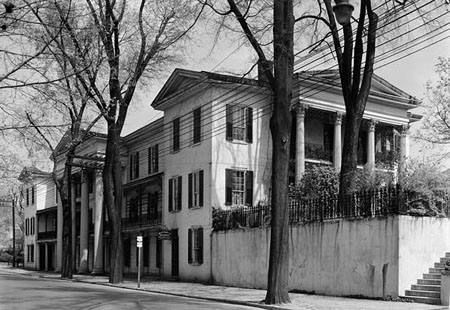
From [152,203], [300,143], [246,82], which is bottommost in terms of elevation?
[152,203]

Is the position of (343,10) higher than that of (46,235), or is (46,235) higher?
(343,10)

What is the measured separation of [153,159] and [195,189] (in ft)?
23.5

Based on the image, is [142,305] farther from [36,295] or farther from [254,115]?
[254,115]

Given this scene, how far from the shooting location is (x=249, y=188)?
3173 centimetres

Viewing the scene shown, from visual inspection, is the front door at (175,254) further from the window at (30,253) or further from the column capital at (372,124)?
the window at (30,253)

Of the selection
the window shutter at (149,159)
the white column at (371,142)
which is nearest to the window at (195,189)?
the window shutter at (149,159)

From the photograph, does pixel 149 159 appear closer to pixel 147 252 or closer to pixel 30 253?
pixel 147 252

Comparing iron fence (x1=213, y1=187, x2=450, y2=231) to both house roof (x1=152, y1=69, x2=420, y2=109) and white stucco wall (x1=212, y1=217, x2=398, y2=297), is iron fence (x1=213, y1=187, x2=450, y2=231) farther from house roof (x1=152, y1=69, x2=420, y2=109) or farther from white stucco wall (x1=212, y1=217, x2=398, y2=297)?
house roof (x1=152, y1=69, x2=420, y2=109)

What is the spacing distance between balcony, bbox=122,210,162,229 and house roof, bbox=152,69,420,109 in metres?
6.34

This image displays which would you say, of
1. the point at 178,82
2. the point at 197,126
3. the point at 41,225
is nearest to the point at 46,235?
the point at 41,225

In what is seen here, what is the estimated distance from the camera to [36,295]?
69.5 ft

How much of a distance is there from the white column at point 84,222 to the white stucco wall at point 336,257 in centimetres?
2219

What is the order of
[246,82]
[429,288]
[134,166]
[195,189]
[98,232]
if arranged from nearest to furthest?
[429,288]
[246,82]
[195,189]
[134,166]
[98,232]

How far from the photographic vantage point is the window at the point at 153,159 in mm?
38031
